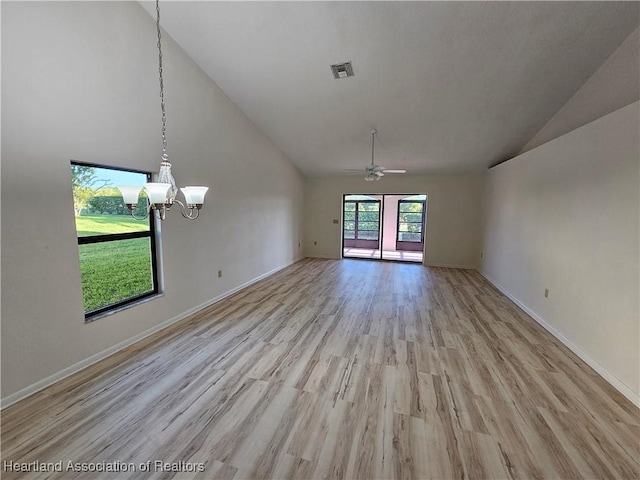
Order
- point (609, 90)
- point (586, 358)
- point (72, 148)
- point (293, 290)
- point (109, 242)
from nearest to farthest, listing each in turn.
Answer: point (72, 148) < point (586, 358) < point (109, 242) < point (609, 90) < point (293, 290)

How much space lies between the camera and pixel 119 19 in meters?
2.63

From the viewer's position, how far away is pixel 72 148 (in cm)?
236

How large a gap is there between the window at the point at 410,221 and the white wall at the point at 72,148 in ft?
22.5

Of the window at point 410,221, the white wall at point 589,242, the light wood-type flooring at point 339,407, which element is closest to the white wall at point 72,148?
the light wood-type flooring at point 339,407


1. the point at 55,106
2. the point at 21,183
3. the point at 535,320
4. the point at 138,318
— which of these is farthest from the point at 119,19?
the point at 535,320

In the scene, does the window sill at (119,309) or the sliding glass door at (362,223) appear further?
the sliding glass door at (362,223)

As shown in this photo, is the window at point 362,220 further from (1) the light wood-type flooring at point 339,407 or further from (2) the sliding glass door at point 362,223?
(1) the light wood-type flooring at point 339,407

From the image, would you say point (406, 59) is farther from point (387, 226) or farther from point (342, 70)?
point (387, 226)

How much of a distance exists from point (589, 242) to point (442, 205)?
4.41 meters

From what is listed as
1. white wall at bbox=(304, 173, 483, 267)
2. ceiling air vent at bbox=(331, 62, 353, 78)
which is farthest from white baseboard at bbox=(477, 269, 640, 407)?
ceiling air vent at bbox=(331, 62, 353, 78)

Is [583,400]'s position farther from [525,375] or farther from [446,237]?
[446,237]

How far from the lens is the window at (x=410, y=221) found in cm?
906

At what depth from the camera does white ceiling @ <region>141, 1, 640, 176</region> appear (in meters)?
2.67

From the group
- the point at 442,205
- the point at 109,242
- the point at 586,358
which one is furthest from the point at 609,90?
the point at 109,242
